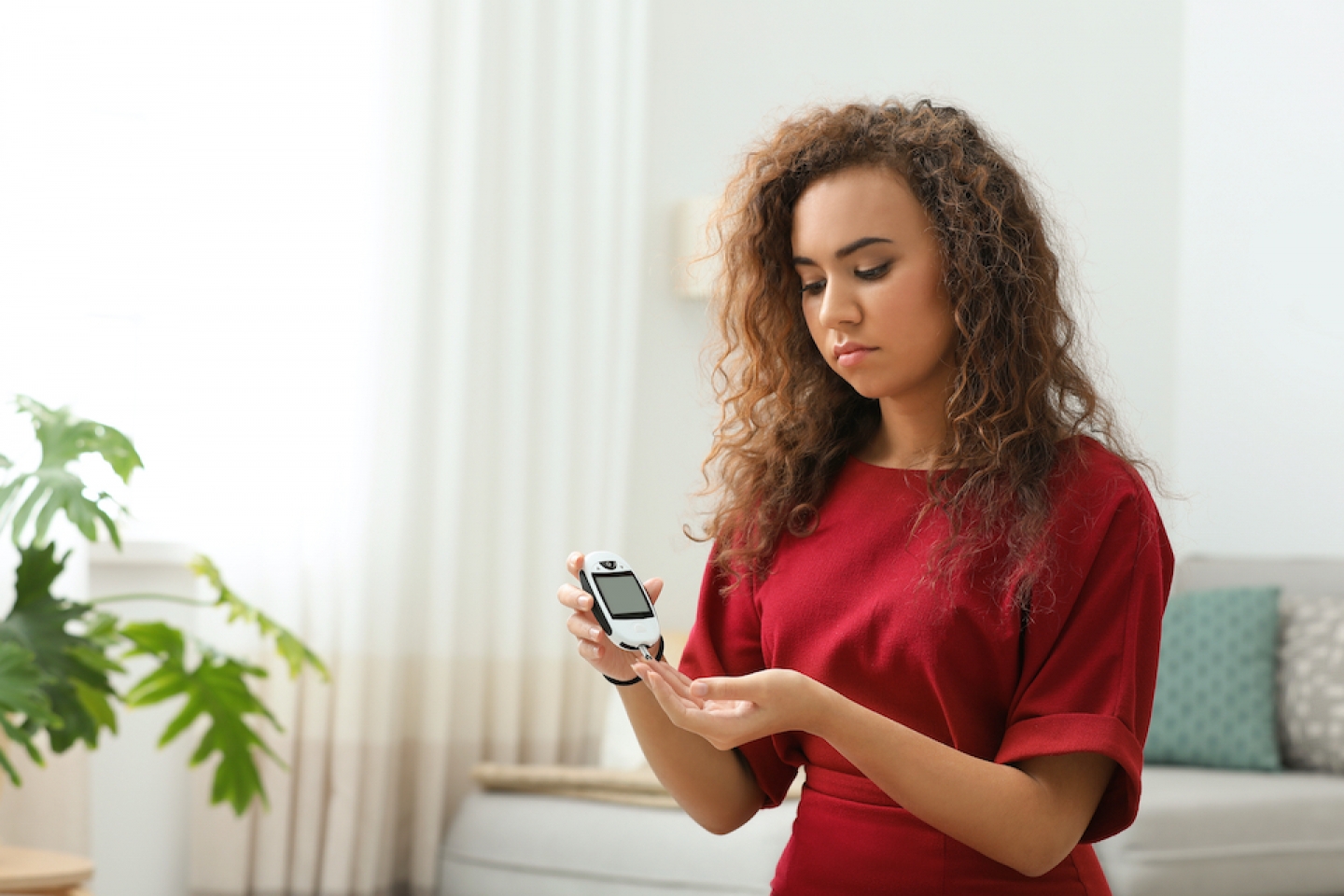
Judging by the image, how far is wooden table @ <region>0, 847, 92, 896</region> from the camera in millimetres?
2029

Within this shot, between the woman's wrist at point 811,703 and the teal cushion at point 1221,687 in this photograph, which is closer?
the woman's wrist at point 811,703

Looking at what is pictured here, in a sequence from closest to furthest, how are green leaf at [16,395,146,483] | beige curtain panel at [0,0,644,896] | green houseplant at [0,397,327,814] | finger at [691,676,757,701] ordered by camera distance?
finger at [691,676,757,701]
green houseplant at [0,397,327,814]
green leaf at [16,395,146,483]
beige curtain panel at [0,0,644,896]

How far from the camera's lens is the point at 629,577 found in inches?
46.2

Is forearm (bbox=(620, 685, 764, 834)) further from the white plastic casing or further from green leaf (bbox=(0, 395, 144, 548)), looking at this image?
green leaf (bbox=(0, 395, 144, 548))

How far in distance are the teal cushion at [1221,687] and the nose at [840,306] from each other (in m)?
2.32

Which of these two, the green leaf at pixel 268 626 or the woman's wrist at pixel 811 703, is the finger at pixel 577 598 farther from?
the green leaf at pixel 268 626

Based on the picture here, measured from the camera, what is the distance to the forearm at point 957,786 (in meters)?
1.06

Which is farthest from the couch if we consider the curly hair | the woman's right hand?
the woman's right hand

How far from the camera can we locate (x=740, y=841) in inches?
103

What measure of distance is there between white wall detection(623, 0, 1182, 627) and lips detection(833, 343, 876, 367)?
6.64ft

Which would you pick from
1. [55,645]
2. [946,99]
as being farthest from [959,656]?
[946,99]

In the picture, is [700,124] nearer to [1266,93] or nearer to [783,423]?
[1266,93]

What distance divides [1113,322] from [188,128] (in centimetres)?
267

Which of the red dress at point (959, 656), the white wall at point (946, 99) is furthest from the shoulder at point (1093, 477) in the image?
the white wall at point (946, 99)
